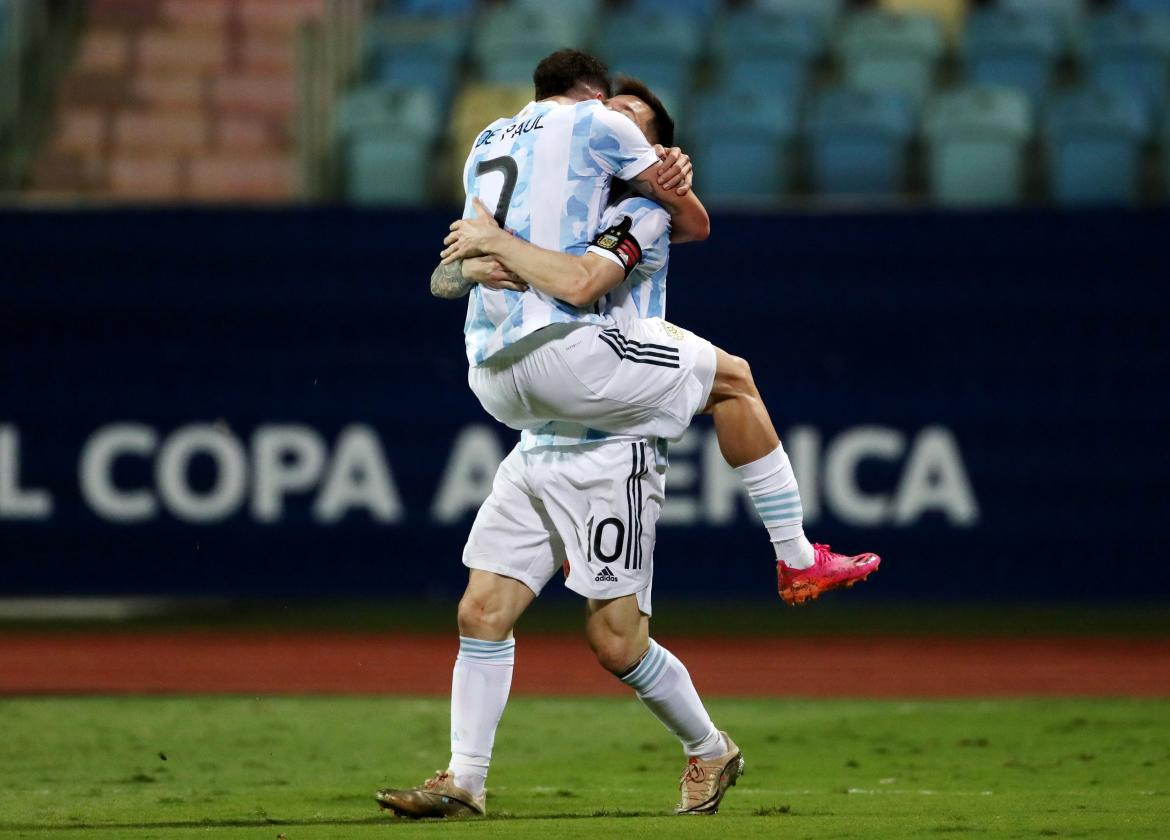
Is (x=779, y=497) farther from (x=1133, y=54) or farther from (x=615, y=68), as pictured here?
(x=1133, y=54)

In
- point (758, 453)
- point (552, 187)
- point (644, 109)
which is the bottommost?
point (758, 453)

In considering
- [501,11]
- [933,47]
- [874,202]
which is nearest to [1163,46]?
[933,47]

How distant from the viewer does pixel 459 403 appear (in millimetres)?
10719

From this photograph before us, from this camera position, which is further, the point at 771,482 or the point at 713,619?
the point at 713,619

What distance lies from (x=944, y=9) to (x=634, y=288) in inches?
351

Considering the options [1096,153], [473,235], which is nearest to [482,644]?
[473,235]

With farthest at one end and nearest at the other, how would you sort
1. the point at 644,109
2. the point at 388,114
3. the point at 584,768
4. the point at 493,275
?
the point at 388,114
the point at 584,768
the point at 644,109
the point at 493,275

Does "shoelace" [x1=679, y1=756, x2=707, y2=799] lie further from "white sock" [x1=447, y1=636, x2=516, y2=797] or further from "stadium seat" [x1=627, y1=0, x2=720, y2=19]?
"stadium seat" [x1=627, y1=0, x2=720, y2=19]

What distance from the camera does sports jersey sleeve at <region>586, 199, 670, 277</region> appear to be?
509 centimetres

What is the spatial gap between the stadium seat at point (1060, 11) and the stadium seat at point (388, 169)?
14.7 feet

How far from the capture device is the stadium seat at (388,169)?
1177 centimetres

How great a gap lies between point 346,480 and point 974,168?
14.2 feet

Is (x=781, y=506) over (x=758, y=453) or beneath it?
beneath

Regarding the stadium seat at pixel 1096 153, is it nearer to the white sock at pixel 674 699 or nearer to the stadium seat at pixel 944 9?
the stadium seat at pixel 944 9
